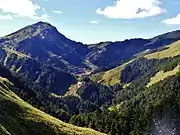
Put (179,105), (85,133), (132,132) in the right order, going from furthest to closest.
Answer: (179,105), (132,132), (85,133)

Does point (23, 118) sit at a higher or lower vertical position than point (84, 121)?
higher

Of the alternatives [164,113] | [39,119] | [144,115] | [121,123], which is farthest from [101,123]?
[39,119]

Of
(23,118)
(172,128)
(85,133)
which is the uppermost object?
(23,118)

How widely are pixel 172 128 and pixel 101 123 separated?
37.9m

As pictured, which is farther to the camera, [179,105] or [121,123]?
[179,105]

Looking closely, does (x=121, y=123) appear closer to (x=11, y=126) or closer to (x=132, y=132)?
(x=132, y=132)

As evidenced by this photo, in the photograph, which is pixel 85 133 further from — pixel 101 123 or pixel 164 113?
pixel 164 113

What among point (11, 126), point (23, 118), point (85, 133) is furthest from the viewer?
point (85, 133)

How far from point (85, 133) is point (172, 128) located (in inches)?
3583

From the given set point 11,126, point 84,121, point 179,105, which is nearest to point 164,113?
point 179,105

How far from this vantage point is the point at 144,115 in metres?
165

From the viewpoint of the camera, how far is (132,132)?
14788 cm

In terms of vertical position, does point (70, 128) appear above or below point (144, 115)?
above

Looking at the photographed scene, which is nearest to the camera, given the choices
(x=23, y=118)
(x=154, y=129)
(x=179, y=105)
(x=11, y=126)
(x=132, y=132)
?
(x=11, y=126)
